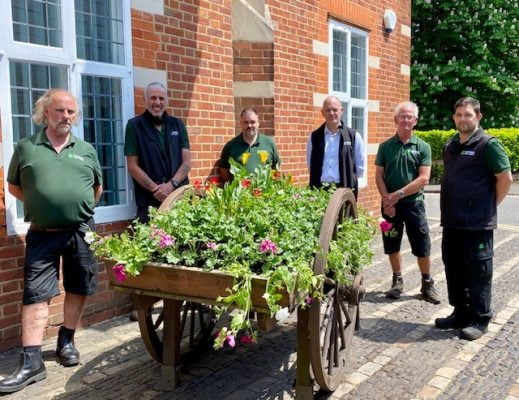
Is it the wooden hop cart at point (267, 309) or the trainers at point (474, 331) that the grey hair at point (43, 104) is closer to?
the wooden hop cart at point (267, 309)

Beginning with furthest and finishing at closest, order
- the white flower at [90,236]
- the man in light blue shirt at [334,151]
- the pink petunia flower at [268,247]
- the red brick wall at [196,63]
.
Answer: the man in light blue shirt at [334,151] → the red brick wall at [196,63] → the white flower at [90,236] → the pink petunia flower at [268,247]

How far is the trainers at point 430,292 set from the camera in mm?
5609

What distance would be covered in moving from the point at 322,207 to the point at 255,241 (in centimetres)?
77

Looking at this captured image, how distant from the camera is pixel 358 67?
8.95 meters

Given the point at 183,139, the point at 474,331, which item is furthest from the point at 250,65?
the point at 474,331

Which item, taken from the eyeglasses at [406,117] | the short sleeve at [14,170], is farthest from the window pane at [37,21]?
the eyeglasses at [406,117]

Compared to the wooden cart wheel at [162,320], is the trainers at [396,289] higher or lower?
lower

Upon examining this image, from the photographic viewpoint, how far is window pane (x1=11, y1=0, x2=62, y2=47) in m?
4.30

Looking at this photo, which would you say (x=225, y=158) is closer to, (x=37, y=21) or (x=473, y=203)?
(x=37, y=21)

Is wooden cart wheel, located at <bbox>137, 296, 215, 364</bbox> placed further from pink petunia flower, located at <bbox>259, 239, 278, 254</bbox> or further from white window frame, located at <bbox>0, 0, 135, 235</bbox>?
white window frame, located at <bbox>0, 0, 135, 235</bbox>

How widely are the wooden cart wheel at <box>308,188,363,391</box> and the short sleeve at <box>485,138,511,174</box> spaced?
4.41 ft

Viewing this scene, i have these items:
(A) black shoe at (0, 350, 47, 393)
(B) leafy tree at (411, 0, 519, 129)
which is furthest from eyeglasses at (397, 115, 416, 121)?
(B) leafy tree at (411, 0, 519, 129)

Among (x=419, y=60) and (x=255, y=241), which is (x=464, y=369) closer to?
(x=255, y=241)

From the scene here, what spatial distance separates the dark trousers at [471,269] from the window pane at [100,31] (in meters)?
3.37
